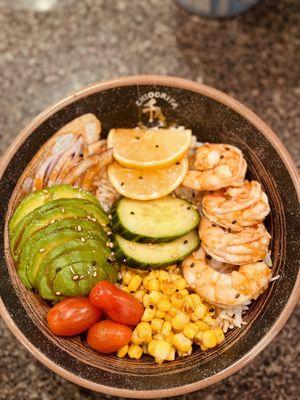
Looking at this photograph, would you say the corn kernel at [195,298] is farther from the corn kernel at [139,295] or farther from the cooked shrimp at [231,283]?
the corn kernel at [139,295]

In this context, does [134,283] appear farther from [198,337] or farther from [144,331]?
[198,337]

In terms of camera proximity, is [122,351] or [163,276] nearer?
[122,351]

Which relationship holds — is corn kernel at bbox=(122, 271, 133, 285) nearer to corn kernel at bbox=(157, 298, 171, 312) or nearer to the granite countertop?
corn kernel at bbox=(157, 298, 171, 312)

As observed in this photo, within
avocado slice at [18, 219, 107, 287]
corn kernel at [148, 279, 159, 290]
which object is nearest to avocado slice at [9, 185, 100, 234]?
avocado slice at [18, 219, 107, 287]

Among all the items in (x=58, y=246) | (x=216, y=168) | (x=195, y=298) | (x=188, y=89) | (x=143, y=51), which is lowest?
(x=195, y=298)

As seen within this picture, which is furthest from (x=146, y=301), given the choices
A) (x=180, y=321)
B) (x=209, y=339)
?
(x=209, y=339)

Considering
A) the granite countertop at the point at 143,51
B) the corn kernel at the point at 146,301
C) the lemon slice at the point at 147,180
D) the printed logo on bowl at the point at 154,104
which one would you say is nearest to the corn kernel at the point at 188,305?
the corn kernel at the point at 146,301
